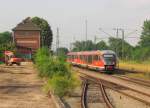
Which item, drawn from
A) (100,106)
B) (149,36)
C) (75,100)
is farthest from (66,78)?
(149,36)

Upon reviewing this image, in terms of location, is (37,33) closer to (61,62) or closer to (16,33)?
(16,33)

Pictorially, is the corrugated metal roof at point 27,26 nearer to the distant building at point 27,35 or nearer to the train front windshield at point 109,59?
the distant building at point 27,35

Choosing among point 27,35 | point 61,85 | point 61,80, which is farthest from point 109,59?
point 27,35

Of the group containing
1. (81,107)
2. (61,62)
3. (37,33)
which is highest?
(37,33)

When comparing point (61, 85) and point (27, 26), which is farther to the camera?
point (27, 26)

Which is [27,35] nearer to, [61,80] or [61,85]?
[61,80]

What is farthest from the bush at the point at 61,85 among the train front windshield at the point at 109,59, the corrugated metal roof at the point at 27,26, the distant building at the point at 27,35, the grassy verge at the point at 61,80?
the corrugated metal roof at the point at 27,26

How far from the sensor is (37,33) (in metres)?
128

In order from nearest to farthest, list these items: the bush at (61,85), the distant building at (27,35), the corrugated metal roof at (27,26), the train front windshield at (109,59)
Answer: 1. the bush at (61,85)
2. the train front windshield at (109,59)
3. the distant building at (27,35)
4. the corrugated metal roof at (27,26)

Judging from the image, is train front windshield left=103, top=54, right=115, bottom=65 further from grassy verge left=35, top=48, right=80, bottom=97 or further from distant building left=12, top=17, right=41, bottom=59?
distant building left=12, top=17, right=41, bottom=59

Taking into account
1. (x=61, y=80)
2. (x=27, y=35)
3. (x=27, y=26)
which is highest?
(x=27, y=26)

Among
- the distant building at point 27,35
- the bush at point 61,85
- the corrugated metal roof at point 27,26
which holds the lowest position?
the bush at point 61,85

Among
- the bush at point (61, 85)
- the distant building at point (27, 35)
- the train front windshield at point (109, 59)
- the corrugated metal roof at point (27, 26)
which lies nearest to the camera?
the bush at point (61, 85)

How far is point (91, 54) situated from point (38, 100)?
35.5m
